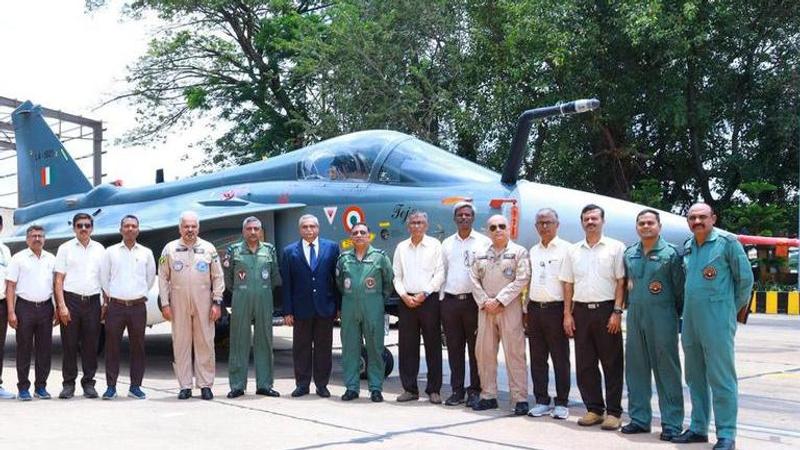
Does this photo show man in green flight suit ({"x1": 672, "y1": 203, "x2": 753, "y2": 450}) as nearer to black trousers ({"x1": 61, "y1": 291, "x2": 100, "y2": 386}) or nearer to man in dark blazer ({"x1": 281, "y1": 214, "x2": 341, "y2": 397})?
man in dark blazer ({"x1": 281, "y1": 214, "x2": 341, "y2": 397})

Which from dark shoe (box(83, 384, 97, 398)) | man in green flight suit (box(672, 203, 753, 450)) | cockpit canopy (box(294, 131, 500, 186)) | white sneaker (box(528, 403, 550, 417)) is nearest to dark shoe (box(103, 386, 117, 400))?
dark shoe (box(83, 384, 97, 398))

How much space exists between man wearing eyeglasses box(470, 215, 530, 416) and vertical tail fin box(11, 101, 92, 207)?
32.5 ft

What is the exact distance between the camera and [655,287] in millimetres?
6031

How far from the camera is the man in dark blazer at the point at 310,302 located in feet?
25.6

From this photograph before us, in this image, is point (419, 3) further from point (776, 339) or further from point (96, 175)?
point (776, 339)

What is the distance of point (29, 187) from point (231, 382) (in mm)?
9715

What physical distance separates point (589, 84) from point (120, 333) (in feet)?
60.6

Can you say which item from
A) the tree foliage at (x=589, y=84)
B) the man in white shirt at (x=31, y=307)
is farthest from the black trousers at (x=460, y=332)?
the tree foliage at (x=589, y=84)

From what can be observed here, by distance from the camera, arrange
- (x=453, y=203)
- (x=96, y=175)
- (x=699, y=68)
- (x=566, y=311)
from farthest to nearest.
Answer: (x=96, y=175) → (x=699, y=68) → (x=453, y=203) → (x=566, y=311)

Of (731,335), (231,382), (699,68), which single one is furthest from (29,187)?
(699,68)

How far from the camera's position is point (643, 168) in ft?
89.1

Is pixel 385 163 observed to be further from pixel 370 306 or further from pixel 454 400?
pixel 454 400

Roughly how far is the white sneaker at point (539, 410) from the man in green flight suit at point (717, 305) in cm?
147

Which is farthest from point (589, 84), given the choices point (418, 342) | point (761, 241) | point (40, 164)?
point (418, 342)
